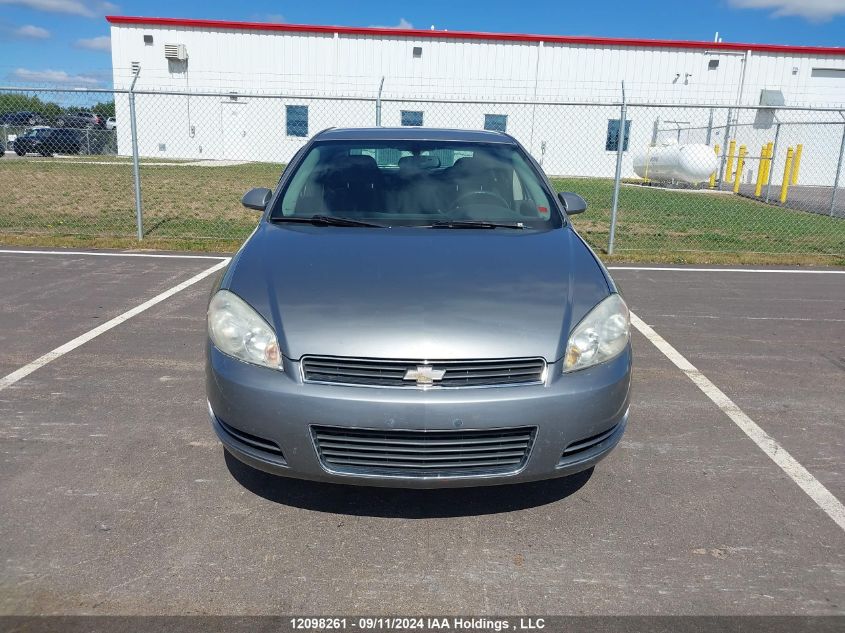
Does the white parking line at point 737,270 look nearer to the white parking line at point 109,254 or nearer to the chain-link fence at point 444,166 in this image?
the chain-link fence at point 444,166

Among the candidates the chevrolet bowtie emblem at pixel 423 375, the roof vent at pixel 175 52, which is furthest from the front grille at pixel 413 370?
the roof vent at pixel 175 52

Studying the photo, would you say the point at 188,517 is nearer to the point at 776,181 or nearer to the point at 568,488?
the point at 568,488

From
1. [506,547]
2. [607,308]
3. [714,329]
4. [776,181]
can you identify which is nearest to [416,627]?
[506,547]

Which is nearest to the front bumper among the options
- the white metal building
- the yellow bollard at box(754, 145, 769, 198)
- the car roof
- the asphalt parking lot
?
the asphalt parking lot

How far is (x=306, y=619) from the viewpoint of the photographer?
2.24 meters

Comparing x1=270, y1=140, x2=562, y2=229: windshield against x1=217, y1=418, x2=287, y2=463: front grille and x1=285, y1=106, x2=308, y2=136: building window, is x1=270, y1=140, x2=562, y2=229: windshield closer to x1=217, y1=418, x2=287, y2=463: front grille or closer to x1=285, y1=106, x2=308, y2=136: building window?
x1=217, y1=418, x2=287, y2=463: front grille

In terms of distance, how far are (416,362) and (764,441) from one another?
2252mm

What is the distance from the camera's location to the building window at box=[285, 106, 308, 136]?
3014cm

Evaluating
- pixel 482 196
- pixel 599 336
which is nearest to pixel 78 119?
pixel 482 196

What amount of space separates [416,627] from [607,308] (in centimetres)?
144

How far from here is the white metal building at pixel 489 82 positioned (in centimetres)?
2919

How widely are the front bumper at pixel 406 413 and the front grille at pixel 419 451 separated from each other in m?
0.02

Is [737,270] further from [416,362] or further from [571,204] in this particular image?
[416,362]

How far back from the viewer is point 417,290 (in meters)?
2.74
